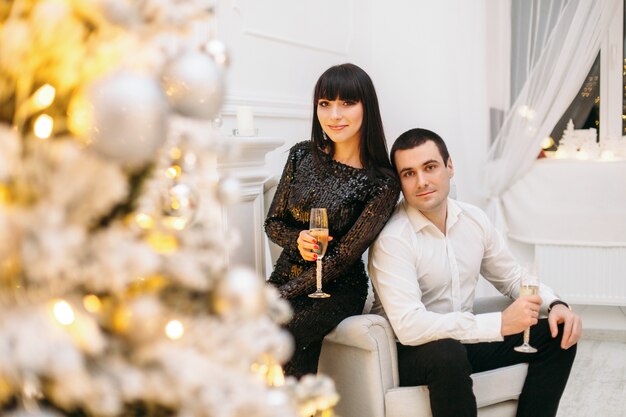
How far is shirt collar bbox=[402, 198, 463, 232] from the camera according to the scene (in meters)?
2.26

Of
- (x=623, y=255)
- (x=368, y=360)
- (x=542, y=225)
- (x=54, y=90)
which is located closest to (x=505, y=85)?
(x=542, y=225)

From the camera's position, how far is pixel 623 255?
4141 millimetres

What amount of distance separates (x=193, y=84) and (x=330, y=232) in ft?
6.04

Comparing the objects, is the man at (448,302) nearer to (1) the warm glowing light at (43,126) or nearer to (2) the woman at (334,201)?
(2) the woman at (334,201)

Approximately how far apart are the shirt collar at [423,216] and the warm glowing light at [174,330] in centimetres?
180

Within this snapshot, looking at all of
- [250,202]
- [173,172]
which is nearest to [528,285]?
[250,202]

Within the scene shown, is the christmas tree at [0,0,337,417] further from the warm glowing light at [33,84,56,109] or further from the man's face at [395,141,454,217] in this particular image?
the man's face at [395,141,454,217]

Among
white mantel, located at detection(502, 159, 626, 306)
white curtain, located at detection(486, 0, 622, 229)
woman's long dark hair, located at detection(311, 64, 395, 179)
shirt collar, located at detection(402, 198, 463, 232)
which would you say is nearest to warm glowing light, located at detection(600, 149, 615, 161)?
white mantel, located at detection(502, 159, 626, 306)

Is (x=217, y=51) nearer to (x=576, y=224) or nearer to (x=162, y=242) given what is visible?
(x=162, y=242)

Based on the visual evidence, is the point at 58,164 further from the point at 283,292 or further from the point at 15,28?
the point at 283,292

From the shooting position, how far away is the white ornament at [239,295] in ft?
1.69

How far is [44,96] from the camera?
50 centimetres

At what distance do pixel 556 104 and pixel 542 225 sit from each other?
0.80 metres

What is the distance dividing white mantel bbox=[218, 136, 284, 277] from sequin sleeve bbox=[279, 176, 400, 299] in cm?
34
